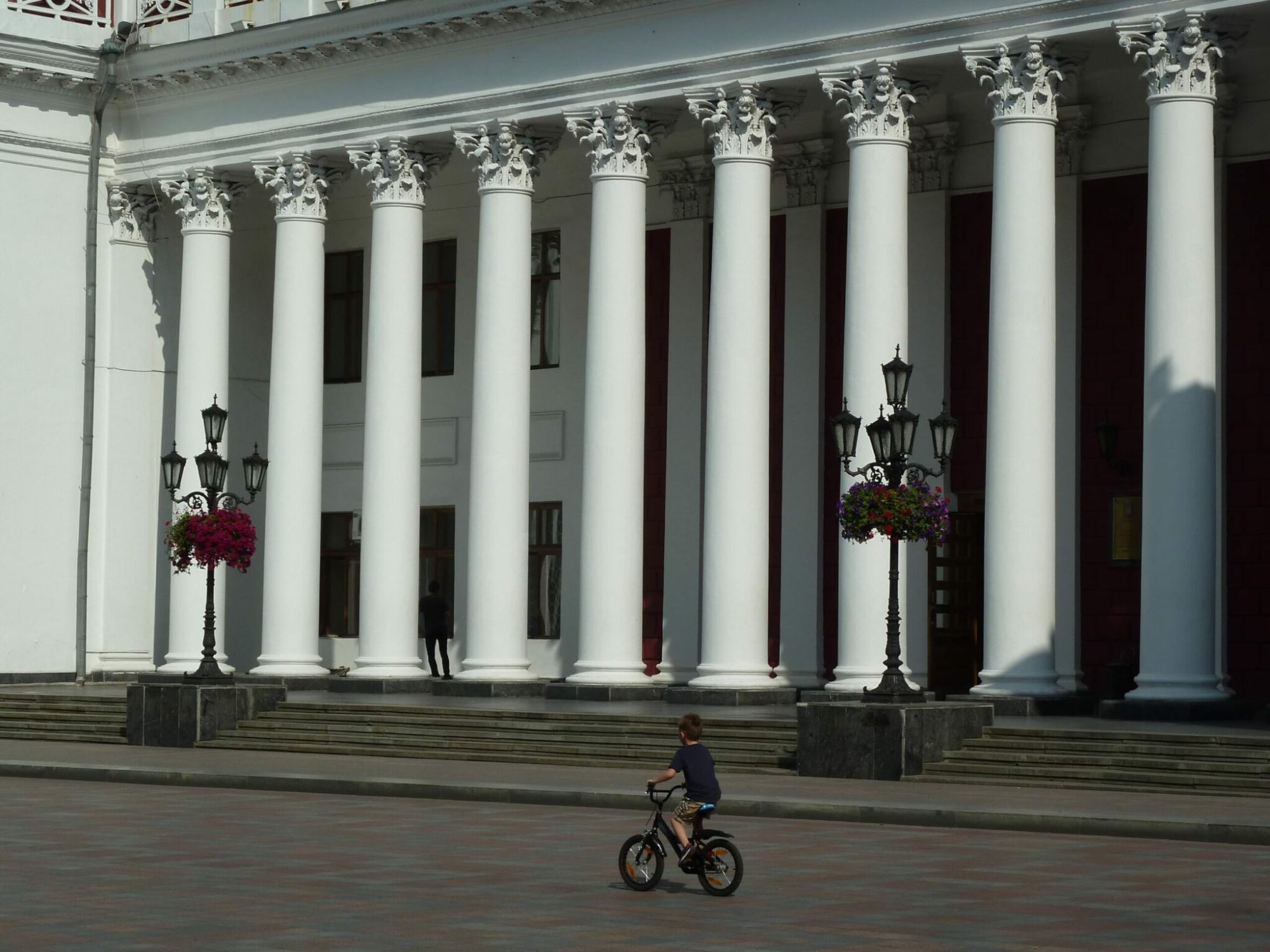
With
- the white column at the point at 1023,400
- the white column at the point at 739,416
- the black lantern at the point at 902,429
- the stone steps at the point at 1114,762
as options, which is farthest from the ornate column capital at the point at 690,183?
the stone steps at the point at 1114,762

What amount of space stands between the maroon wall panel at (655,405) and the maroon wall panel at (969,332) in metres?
4.98

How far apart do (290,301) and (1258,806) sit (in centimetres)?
1887

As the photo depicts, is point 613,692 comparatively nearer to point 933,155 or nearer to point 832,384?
point 832,384

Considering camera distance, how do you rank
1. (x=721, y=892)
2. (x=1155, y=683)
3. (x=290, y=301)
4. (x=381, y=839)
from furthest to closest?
(x=290, y=301) → (x=1155, y=683) → (x=381, y=839) → (x=721, y=892)

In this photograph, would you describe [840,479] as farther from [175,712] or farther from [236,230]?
[236,230]

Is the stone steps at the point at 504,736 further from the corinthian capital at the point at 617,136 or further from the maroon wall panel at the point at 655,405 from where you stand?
the maroon wall panel at the point at 655,405

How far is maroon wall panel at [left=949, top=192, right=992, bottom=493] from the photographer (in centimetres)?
3150

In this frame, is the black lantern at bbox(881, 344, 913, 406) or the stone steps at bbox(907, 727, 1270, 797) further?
the black lantern at bbox(881, 344, 913, 406)

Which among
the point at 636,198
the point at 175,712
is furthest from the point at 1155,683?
the point at 175,712

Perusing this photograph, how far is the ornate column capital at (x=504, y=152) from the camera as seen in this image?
31188 millimetres

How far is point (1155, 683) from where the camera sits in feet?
80.4

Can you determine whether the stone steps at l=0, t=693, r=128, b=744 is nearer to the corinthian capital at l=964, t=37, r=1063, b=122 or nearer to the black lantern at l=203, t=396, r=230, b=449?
the black lantern at l=203, t=396, r=230, b=449

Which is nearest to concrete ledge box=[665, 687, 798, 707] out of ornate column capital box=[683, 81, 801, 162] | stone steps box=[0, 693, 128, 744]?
ornate column capital box=[683, 81, 801, 162]

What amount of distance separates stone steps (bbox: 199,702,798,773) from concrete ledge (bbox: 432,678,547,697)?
2.92 m
